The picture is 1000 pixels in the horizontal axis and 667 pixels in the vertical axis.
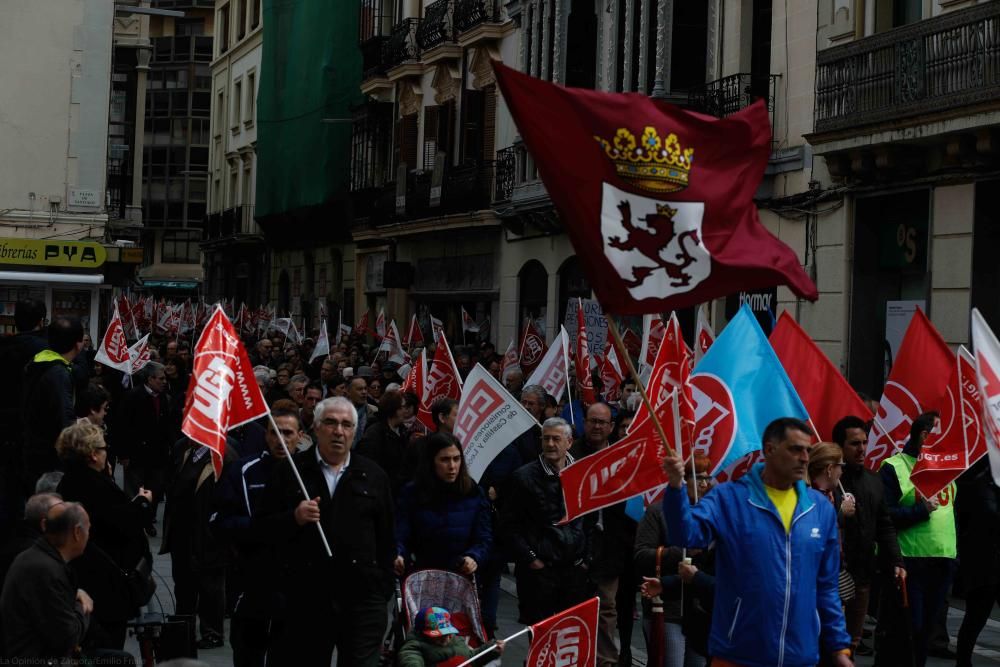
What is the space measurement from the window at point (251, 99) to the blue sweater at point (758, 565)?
5015cm

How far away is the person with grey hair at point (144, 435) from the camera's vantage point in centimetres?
1545

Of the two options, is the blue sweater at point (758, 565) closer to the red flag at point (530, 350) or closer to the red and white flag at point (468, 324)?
the red flag at point (530, 350)

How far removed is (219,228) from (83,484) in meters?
53.0

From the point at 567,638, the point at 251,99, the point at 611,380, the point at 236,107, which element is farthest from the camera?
the point at 236,107

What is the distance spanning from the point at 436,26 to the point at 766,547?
2923cm

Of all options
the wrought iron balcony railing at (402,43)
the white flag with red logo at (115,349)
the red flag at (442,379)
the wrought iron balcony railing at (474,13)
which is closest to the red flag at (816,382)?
the red flag at (442,379)

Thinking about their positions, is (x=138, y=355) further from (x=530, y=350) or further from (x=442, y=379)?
(x=442, y=379)

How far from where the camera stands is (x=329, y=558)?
25.0 feet

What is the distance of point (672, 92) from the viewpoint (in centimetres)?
2355

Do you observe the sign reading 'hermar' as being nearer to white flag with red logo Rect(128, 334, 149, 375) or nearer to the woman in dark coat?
white flag with red logo Rect(128, 334, 149, 375)

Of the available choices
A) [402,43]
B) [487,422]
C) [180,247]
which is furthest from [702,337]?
[180,247]

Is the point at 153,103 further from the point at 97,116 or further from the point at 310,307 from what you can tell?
the point at 97,116

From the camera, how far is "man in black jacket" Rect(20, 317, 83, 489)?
9.99m

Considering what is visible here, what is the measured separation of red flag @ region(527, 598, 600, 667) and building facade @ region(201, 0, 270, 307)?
46406 millimetres
